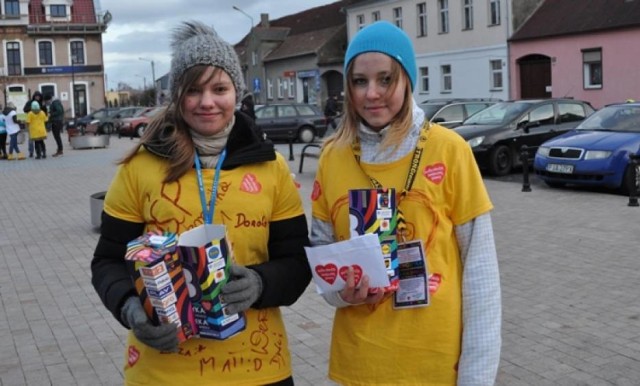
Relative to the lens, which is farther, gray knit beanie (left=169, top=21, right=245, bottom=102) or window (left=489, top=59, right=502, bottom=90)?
window (left=489, top=59, right=502, bottom=90)

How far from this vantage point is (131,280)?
8.11ft

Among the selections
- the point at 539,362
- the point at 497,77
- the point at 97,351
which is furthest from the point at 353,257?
the point at 497,77

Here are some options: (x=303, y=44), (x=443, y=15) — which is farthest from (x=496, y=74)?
(x=303, y=44)

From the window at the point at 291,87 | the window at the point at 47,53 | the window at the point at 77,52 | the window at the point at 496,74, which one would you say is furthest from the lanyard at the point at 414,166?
the window at the point at 47,53

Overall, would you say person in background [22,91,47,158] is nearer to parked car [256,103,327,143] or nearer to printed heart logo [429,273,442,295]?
parked car [256,103,327,143]

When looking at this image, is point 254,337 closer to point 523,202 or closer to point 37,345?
point 37,345

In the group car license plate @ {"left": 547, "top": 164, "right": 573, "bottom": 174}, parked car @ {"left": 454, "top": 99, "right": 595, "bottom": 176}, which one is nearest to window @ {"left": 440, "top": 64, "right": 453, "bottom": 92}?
parked car @ {"left": 454, "top": 99, "right": 595, "bottom": 176}

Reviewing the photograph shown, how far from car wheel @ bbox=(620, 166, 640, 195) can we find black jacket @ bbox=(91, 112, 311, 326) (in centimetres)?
1026

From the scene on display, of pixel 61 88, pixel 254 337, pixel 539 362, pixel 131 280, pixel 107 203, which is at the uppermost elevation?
pixel 61 88

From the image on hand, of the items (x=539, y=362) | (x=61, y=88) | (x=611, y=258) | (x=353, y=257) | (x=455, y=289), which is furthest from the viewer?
(x=61, y=88)

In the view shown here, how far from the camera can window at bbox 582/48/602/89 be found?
34500mm

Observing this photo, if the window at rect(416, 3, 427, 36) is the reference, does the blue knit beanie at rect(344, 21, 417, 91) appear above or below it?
below

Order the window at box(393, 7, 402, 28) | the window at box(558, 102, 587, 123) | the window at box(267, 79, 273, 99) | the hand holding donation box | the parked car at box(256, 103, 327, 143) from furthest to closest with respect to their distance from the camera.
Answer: the window at box(267, 79, 273, 99) < the window at box(393, 7, 402, 28) < the parked car at box(256, 103, 327, 143) < the window at box(558, 102, 587, 123) < the hand holding donation box

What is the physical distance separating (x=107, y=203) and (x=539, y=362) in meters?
3.53
